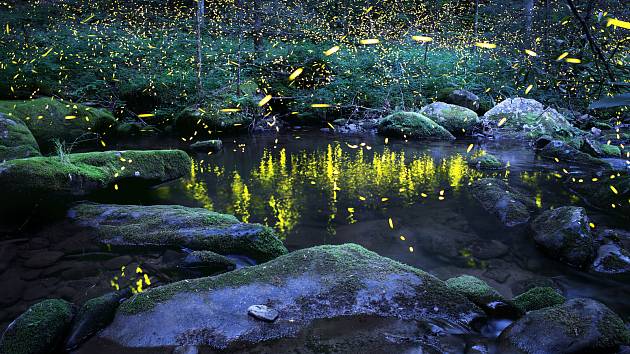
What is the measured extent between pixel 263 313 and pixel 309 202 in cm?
431

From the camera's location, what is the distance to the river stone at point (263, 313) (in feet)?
11.5

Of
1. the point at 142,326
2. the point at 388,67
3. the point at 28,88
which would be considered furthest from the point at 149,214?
the point at 388,67

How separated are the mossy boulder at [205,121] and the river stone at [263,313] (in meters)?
12.0

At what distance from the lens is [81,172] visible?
21.2 ft

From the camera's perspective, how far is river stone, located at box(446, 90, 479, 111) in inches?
690

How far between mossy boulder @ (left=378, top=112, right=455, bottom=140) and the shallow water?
1.80m

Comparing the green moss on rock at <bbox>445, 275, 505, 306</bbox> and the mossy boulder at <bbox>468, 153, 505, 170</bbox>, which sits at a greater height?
the mossy boulder at <bbox>468, 153, 505, 170</bbox>

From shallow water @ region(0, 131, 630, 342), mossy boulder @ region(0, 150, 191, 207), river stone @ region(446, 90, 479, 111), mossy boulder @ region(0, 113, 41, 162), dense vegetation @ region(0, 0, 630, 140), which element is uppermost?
dense vegetation @ region(0, 0, 630, 140)

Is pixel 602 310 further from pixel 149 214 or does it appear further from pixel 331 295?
pixel 149 214

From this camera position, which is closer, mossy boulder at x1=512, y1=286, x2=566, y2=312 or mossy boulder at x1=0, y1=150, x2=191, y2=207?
mossy boulder at x1=512, y1=286, x2=566, y2=312

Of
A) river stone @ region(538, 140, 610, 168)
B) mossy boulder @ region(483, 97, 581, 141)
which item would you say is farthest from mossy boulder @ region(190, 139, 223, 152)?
mossy boulder @ region(483, 97, 581, 141)

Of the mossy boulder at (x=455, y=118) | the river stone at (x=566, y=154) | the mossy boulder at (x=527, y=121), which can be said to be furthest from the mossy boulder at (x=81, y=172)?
the mossy boulder at (x=527, y=121)

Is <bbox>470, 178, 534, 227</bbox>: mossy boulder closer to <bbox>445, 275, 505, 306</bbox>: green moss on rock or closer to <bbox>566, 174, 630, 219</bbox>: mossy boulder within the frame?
<bbox>566, 174, 630, 219</bbox>: mossy boulder

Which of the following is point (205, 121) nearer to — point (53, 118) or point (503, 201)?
point (53, 118)
